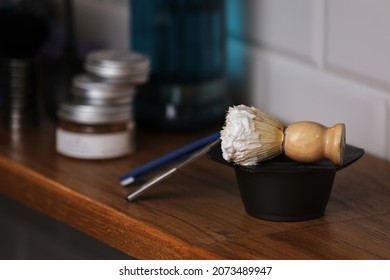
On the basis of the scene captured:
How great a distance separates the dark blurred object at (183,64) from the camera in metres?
1.06

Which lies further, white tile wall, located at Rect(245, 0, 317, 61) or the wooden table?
white tile wall, located at Rect(245, 0, 317, 61)

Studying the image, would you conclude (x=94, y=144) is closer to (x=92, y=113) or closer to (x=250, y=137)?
(x=92, y=113)

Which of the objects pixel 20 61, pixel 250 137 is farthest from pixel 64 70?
pixel 250 137

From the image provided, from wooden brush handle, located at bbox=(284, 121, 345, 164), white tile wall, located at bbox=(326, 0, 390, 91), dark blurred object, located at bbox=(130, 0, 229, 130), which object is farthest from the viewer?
dark blurred object, located at bbox=(130, 0, 229, 130)

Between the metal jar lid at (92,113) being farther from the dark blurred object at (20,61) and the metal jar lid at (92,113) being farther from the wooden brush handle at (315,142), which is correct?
the wooden brush handle at (315,142)

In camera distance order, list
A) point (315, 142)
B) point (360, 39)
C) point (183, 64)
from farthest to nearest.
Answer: point (183, 64) < point (360, 39) < point (315, 142)

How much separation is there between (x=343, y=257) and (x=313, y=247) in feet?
0.09

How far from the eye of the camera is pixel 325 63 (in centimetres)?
100

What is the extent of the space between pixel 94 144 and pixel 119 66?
78 millimetres

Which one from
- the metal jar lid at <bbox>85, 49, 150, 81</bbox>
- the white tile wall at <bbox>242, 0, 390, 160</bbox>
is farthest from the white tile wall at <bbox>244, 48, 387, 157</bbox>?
the metal jar lid at <bbox>85, 49, 150, 81</bbox>

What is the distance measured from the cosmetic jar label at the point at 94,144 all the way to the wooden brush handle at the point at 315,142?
10.3 inches

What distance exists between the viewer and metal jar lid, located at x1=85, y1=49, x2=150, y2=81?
3.28 ft

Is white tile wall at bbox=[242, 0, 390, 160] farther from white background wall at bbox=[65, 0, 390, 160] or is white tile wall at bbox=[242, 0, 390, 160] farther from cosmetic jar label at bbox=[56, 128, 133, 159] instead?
cosmetic jar label at bbox=[56, 128, 133, 159]

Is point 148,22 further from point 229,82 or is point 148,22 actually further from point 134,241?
point 134,241
